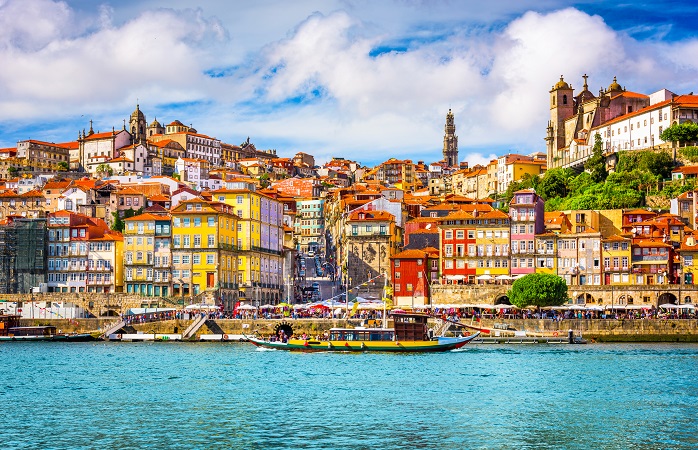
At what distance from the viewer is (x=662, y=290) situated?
249 ft

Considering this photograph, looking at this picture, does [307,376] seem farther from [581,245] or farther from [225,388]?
[581,245]

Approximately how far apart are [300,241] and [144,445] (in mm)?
106694

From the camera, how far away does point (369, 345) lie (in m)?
58.2

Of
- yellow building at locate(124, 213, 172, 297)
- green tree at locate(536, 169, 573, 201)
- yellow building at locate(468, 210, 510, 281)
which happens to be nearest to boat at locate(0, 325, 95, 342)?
yellow building at locate(124, 213, 172, 297)

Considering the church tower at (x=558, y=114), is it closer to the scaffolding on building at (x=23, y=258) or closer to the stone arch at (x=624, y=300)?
the stone arch at (x=624, y=300)

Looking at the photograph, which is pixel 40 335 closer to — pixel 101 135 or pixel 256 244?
pixel 256 244

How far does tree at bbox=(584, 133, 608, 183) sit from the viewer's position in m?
102

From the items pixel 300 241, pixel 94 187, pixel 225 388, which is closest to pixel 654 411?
pixel 225 388

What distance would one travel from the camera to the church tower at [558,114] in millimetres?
122000

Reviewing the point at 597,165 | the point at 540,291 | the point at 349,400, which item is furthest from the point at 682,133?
the point at 349,400

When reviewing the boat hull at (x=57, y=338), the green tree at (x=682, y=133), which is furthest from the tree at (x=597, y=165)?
the boat hull at (x=57, y=338)

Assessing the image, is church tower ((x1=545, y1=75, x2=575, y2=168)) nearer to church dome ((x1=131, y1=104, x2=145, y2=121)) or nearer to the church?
the church

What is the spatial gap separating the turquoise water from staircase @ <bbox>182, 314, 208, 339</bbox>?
10161 mm

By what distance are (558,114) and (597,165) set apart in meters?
21.8
